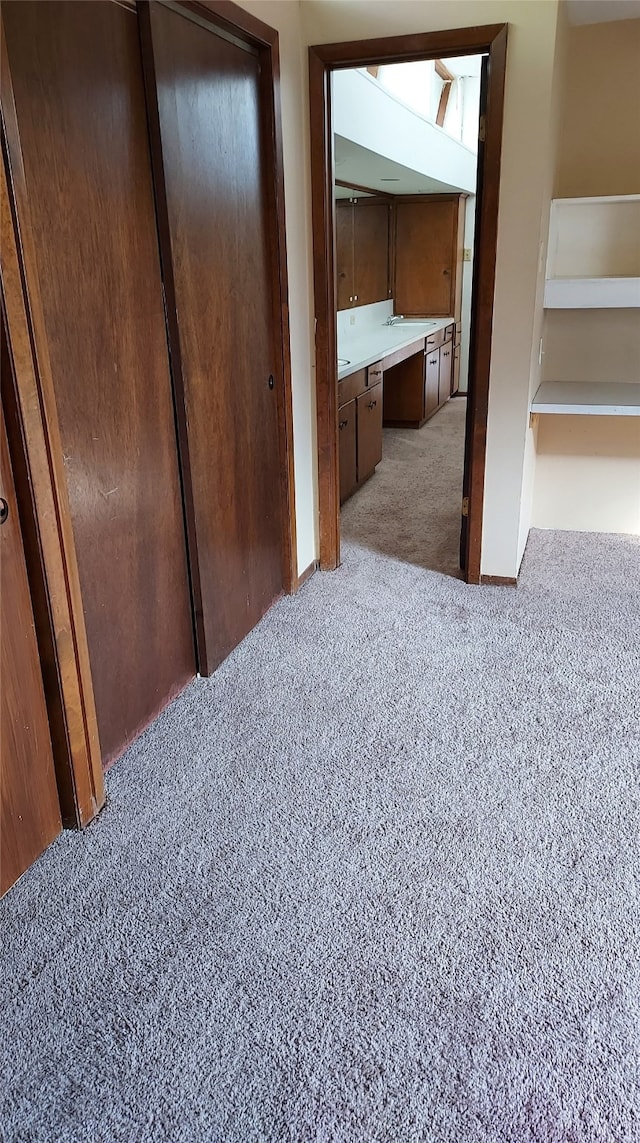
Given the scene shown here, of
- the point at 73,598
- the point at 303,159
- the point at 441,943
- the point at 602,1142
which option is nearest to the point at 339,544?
the point at 303,159

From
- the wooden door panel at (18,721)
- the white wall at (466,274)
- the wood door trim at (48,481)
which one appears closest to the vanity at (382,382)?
the white wall at (466,274)

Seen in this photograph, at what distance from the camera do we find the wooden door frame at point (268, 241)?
2170mm

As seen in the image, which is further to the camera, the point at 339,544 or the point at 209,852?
the point at 339,544

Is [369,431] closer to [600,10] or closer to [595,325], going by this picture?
[595,325]

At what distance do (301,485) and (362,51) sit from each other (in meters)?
1.66

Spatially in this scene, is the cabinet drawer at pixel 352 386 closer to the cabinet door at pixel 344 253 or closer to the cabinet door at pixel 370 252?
the cabinet door at pixel 344 253

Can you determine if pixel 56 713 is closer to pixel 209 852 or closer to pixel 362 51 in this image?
pixel 209 852

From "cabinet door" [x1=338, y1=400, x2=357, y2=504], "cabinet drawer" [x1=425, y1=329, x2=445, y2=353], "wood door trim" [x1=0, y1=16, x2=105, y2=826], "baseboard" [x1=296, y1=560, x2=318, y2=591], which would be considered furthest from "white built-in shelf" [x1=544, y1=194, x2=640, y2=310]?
"cabinet drawer" [x1=425, y1=329, x2=445, y2=353]

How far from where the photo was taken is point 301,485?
3379mm

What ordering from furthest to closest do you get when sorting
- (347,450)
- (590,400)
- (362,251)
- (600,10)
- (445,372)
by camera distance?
(445,372) → (362,251) → (347,450) → (590,400) → (600,10)

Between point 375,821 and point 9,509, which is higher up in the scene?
point 9,509

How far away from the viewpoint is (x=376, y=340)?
5.73 metres

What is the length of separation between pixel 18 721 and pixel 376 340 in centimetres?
460

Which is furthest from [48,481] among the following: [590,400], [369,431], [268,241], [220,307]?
[369,431]
